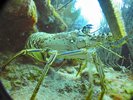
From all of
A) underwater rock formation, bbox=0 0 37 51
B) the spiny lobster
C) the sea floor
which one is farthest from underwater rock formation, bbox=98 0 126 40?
underwater rock formation, bbox=0 0 37 51

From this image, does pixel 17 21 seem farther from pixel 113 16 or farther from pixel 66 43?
pixel 113 16

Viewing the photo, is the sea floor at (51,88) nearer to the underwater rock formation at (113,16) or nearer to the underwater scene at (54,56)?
the underwater scene at (54,56)

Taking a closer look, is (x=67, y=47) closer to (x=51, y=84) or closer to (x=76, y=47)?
(x=76, y=47)

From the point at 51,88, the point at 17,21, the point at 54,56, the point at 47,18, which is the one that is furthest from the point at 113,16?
the point at 47,18

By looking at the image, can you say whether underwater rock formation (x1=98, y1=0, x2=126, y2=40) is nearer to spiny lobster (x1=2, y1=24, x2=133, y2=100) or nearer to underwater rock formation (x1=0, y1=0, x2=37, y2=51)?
spiny lobster (x1=2, y1=24, x2=133, y2=100)

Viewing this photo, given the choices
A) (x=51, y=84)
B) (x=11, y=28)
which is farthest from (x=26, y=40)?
(x=51, y=84)

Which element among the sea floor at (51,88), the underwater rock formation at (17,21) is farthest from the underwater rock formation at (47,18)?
the sea floor at (51,88)
